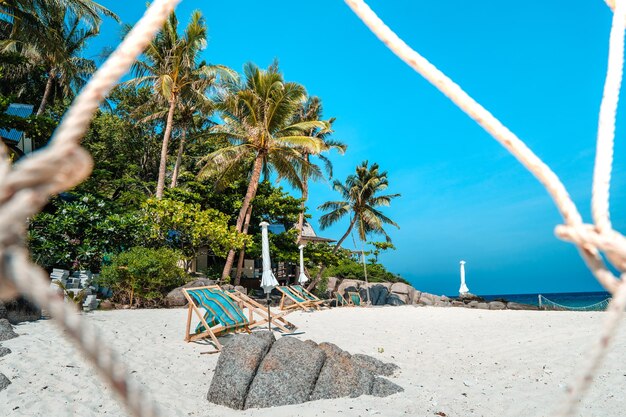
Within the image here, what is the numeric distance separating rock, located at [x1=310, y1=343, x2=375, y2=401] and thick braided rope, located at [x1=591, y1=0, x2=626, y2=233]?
167 inches

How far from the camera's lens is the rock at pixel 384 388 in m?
4.62

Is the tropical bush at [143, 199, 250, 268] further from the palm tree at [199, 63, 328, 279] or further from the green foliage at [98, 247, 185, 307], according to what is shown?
the green foliage at [98, 247, 185, 307]

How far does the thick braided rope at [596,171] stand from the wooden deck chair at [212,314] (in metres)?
6.48

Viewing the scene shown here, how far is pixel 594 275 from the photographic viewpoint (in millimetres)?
682

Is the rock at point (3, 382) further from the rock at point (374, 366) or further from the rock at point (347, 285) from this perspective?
the rock at point (347, 285)

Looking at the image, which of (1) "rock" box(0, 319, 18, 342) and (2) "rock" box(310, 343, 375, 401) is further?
(1) "rock" box(0, 319, 18, 342)

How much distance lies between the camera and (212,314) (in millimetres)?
7277

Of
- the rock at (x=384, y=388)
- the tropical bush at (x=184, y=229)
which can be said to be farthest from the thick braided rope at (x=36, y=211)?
the tropical bush at (x=184, y=229)

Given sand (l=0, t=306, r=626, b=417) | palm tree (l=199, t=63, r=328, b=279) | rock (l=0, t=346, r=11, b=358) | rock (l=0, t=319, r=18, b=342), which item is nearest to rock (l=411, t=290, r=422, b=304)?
palm tree (l=199, t=63, r=328, b=279)

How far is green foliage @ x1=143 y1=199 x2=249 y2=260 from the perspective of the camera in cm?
1498

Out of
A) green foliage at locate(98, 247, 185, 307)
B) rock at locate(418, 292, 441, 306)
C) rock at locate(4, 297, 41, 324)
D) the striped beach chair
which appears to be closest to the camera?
rock at locate(4, 297, 41, 324)

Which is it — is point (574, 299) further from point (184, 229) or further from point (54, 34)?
point (54, 34)

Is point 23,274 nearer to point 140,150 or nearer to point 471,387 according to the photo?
point 471,387

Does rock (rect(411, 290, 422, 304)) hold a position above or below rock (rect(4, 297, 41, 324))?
above
